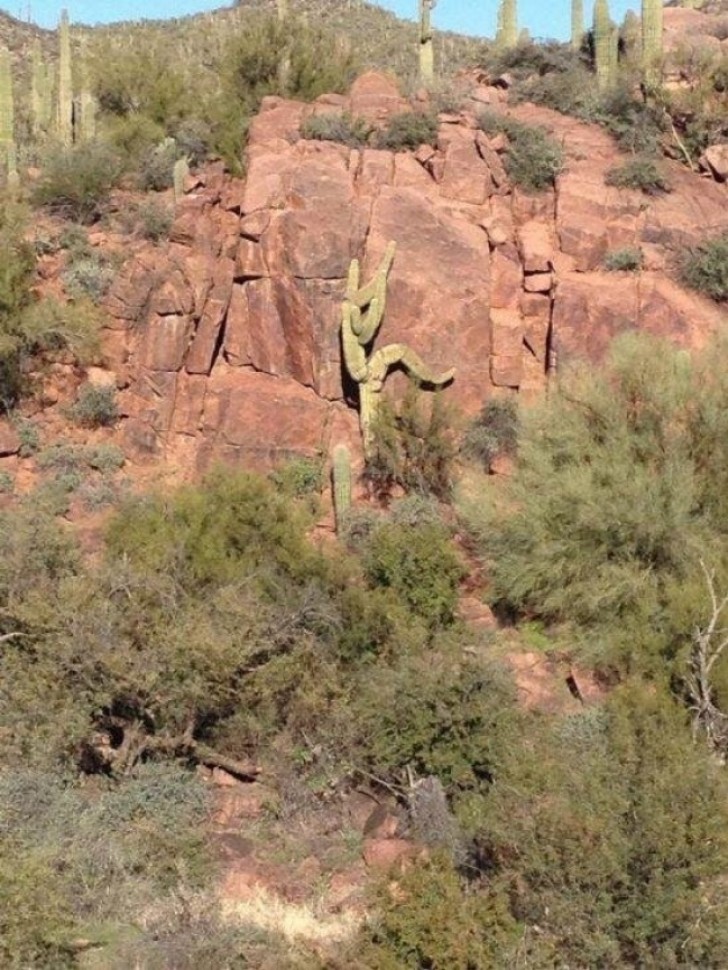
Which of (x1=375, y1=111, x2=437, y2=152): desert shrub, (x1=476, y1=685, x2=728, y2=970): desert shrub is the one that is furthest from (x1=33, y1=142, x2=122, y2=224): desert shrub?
(x1=476, y1=685, x2=728, y2=970): desert shrub

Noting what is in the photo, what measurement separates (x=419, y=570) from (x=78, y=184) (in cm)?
1154

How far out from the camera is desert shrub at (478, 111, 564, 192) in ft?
69.4

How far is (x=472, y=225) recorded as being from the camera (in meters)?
19.8

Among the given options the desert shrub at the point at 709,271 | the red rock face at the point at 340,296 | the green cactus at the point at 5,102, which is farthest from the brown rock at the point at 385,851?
the green cactus at the point at 5,102

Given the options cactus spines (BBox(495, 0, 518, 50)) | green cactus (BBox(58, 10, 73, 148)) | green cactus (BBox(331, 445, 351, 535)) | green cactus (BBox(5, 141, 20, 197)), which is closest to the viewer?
green cactus (BBox(331, 445, 351, 535))

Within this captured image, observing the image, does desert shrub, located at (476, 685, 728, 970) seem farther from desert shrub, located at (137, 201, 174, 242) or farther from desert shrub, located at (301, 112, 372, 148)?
desert shrub, located at (301, 112, 372, 148)

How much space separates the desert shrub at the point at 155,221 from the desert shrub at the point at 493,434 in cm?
685

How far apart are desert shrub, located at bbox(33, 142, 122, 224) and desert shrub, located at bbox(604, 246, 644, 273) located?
9597 mm

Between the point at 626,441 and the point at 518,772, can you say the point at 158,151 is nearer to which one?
the point at 626,441

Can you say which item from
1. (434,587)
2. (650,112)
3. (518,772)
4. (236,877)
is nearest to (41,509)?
(434,587)

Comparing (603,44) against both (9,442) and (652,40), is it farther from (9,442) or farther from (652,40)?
(9,442)

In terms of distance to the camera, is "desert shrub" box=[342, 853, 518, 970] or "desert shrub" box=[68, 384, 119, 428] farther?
"desert shrub" box=[68, 384, 119, 428]

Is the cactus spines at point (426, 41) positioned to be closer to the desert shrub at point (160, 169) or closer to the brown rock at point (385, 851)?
the desert shrub at point (160, 169)

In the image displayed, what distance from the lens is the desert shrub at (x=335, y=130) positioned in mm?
20781
